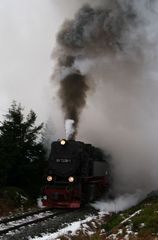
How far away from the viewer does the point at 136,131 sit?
2727 cm

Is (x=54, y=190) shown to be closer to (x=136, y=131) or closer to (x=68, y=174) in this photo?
(x=68, y=174)

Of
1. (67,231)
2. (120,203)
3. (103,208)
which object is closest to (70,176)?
(103,208)

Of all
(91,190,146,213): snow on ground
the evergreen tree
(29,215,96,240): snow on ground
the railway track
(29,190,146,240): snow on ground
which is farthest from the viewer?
the evergreen tree

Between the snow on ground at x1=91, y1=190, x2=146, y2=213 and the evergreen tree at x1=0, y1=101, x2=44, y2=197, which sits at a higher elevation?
the evergreen tree at x1=0, y1=101, x2=44, y2=197

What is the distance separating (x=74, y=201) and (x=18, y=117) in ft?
20.1

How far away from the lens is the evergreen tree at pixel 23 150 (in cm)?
2203

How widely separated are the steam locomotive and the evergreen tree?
2.06 metres

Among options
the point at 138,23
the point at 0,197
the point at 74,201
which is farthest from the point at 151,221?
the point at 138,23

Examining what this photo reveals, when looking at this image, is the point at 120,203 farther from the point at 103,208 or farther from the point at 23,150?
the point at 23,150

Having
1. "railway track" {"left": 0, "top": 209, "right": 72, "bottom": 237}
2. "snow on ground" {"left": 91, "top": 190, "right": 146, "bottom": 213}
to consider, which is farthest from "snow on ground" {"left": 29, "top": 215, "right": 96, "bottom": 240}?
"snow on ground" {"left": 91, "top": 190, "right": 146, "bottom": 213}

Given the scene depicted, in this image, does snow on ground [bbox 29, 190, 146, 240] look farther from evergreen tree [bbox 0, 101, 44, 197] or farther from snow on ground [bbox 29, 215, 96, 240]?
evergreen tree [bbox 0, 101, 44, 197]

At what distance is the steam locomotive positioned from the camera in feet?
64.2

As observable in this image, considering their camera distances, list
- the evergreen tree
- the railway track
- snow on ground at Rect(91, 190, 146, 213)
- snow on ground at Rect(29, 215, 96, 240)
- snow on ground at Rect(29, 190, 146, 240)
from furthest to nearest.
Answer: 1. the evergreen tree
2. snow on ground at Rect(91, 190, 146, 213)
3. the railway track
4. snow on ground at Rect(29, 190, 146, 240)
5. snow on ground at Rect(29, 215, 96, 240)

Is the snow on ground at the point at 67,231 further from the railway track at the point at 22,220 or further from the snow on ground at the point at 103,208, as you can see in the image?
the railway track at the point at 22,220
